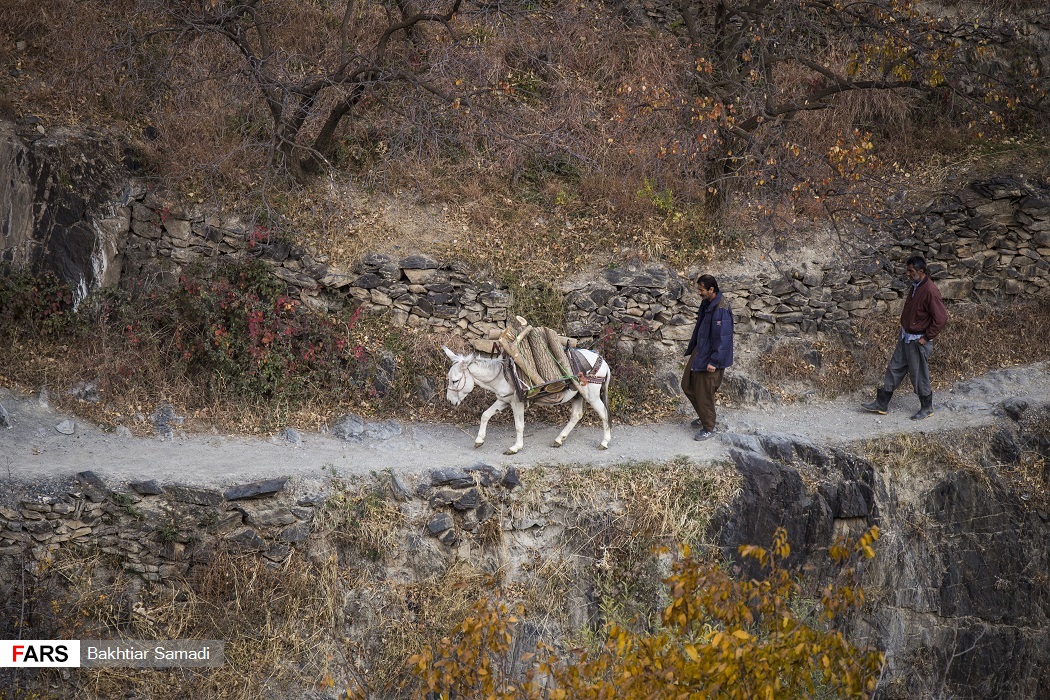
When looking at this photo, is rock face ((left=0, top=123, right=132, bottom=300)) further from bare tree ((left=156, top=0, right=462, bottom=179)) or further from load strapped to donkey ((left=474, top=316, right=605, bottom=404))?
load strapped to donkey ((left=474, top=316, right=605, bottom=404))

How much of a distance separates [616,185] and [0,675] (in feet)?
31.3

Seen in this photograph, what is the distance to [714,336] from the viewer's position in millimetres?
9281

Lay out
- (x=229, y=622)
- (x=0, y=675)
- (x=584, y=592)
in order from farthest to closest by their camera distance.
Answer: (x=584, y=592) → (x=229, y=622) → (x=0, y=675)

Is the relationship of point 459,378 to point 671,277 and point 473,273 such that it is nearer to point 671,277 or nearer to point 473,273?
point 473,273

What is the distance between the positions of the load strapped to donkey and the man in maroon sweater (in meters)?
4.11

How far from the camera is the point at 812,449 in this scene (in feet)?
32.7

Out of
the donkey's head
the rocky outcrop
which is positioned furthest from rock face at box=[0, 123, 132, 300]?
the donkey's head

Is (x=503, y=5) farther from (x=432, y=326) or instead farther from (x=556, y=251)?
(x=432, y=326)

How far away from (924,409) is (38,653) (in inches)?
402

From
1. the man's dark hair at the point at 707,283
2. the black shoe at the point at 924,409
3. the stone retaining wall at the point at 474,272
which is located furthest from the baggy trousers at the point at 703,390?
the black shoe at the point at 924,409

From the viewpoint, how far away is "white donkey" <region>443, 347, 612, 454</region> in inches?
351

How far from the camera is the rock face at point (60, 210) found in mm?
10266

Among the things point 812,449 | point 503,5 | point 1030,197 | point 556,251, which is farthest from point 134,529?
point 1030,197

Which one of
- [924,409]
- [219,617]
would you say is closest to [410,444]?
[219,617]
